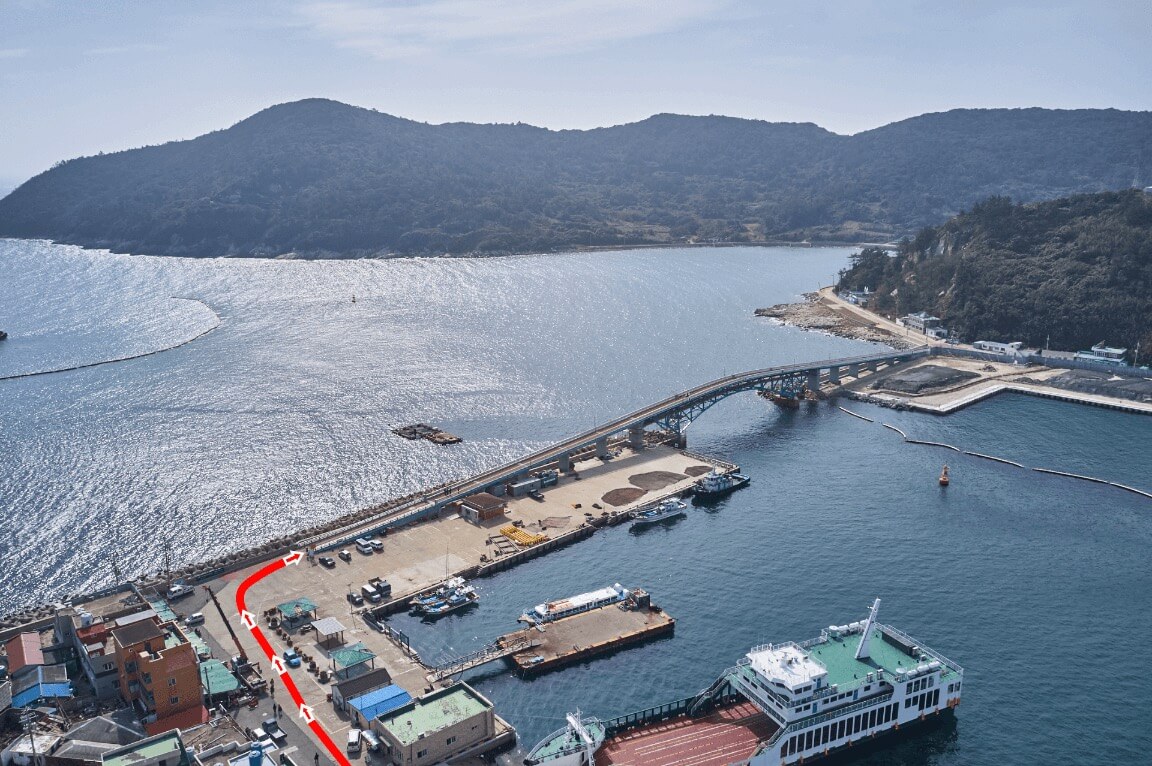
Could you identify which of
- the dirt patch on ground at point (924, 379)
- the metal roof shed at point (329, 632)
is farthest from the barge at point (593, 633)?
the dirt patch on ground at point (924, 379)

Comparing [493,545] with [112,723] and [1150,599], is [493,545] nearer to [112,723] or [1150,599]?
[112,723]

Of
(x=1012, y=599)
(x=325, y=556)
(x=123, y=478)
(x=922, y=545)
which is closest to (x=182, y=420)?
(x=123, y=478)

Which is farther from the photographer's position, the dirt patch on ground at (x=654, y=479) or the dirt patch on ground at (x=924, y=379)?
the dirt patch on ground at (x=924, y=379)

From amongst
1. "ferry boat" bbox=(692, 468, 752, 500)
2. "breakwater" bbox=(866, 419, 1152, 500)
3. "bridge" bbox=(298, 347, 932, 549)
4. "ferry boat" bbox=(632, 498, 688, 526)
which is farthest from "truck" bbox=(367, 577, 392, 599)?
"breakwater" bbox=(866, 419, 1152, 500)

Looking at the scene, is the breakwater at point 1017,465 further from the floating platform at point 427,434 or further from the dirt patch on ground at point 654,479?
the floating platform at point 427,434

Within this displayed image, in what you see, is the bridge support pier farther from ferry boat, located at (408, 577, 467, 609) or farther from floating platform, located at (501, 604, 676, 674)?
floating platform, located at (501, 604, 676, 674)

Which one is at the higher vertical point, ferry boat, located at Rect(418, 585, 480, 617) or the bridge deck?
ferry boat, located at Rect(418, 585, 480, 617)

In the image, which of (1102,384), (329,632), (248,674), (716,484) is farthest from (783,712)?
(1102,384)
